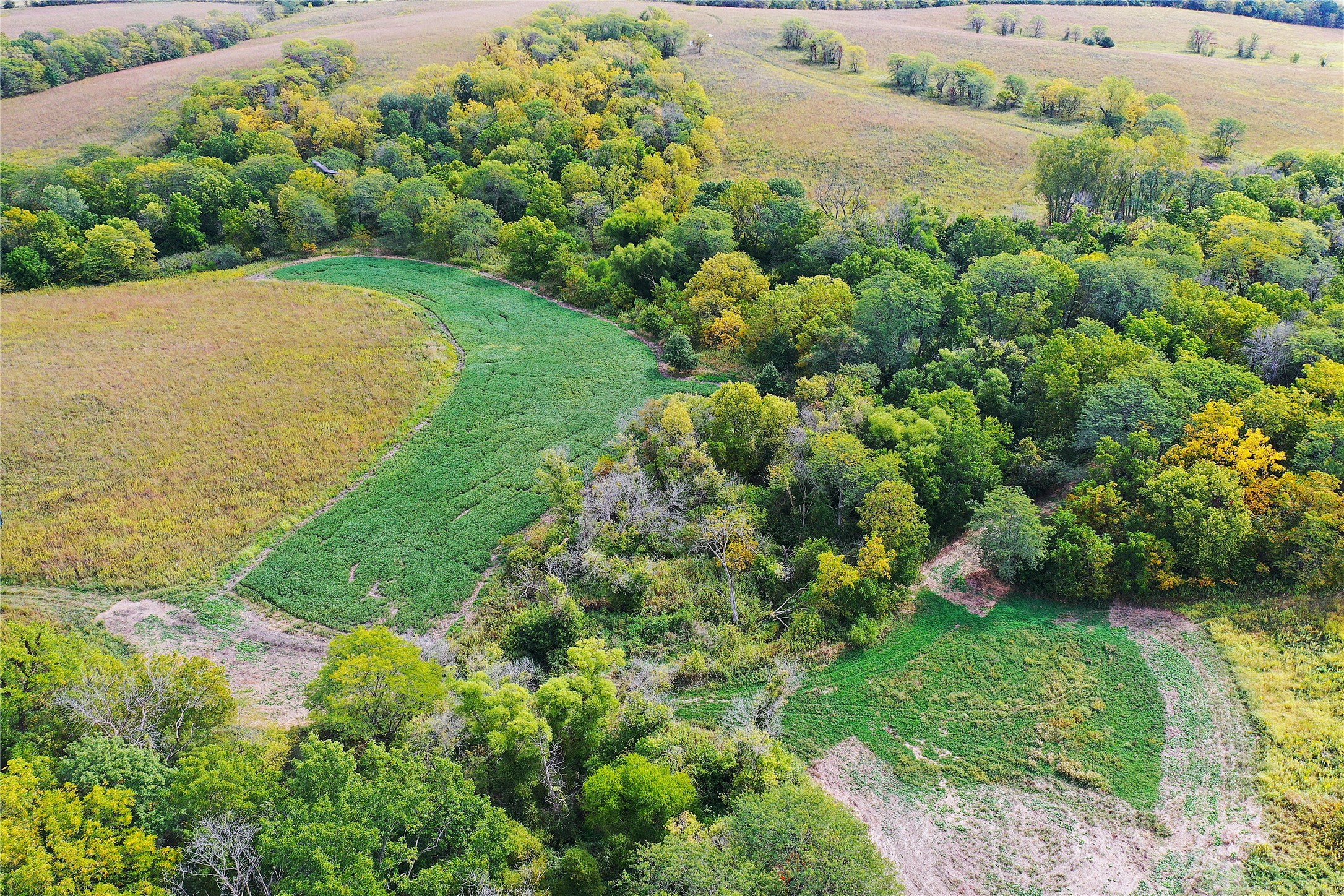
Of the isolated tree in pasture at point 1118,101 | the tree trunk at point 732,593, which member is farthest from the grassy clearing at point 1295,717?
the isolated tree in pasture at point 1118,101

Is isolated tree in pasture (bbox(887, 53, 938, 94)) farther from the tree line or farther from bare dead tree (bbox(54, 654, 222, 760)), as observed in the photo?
bare dead tree (bbox(54, 654, 222, 760))

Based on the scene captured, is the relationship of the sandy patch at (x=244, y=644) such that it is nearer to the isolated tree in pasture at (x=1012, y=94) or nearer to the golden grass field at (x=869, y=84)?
the golden grass field at (x=869, y=84)

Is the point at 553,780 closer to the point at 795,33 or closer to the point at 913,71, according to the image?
the point at 913,71

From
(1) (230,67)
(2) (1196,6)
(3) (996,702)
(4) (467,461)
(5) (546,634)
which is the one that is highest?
(2) (1196,6)

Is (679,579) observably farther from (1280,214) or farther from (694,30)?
(694,30)

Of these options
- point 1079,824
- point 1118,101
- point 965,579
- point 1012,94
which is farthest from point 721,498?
point 1012,94

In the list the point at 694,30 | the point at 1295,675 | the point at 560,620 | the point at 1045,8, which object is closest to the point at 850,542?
the point at 560,620
